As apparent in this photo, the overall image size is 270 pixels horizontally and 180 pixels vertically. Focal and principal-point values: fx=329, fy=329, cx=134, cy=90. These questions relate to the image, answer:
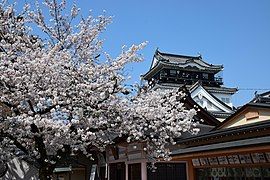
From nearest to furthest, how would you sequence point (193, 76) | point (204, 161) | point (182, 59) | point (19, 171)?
point (204, 161), point (19, 171), point (193, 76), point (182, 59)

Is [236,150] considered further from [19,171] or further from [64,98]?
[19,171]

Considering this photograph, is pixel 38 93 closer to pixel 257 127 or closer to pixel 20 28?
pixel 20 28

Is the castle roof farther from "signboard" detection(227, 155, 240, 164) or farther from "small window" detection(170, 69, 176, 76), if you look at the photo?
"signboard" detection(227, 155, 240, 164)

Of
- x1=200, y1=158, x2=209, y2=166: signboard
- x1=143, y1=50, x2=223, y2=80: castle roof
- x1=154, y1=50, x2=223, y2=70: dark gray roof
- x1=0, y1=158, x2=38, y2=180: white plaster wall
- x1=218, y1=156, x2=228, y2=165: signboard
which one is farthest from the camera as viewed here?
x1=154, y1=50, x2=223, y2=70: dark gray roof

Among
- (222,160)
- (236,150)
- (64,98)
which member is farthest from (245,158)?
(64,98)

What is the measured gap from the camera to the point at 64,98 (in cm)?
841

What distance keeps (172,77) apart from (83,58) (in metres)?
41.7

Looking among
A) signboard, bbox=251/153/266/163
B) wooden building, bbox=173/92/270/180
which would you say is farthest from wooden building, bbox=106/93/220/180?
signboard, bbox=251/153/266/163

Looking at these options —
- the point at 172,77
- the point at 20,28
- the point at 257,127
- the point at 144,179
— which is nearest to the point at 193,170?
the point at 144,179

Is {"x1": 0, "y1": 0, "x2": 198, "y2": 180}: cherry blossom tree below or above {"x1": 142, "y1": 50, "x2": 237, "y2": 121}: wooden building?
below

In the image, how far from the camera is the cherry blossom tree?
8.08 metres

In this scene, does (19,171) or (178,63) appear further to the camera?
(178,63)

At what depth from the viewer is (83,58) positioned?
9.27 meters

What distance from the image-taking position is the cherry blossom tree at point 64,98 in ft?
26.5
